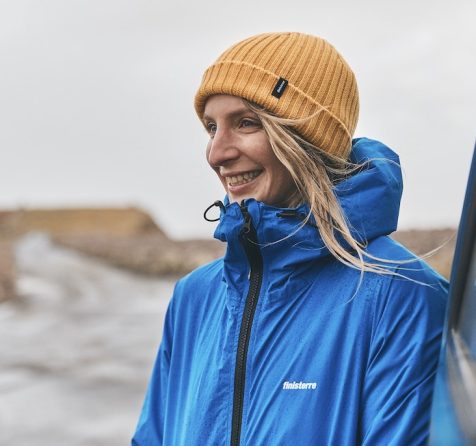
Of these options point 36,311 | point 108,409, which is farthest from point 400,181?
point 36,311

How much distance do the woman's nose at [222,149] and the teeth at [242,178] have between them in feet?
0.16

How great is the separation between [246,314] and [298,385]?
25 cm

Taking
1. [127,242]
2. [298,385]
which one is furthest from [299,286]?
[127,242]

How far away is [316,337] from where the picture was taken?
2.22m

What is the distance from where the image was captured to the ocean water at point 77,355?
7238 mm

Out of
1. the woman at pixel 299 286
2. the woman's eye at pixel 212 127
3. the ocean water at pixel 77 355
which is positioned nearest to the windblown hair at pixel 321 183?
the woman at pixel 299 286

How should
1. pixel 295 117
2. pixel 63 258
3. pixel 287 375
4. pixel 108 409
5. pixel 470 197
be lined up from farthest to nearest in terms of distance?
pixel 63 258 < pixel 108 409 < pixel 295 117 < pixel 287 375 < pixel 470 197

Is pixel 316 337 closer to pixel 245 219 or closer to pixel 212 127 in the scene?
pixel 245 219

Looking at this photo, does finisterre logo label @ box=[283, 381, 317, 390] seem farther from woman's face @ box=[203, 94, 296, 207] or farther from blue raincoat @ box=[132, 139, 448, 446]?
woman's face @ box=[203, 94, 296, 207]

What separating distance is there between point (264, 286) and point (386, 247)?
0.33 meters

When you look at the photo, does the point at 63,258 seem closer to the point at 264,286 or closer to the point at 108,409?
the point at 108,409

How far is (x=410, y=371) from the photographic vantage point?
207 cm

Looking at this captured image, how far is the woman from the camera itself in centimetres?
212

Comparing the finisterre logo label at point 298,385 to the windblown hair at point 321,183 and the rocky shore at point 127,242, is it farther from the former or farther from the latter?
the rocky shore at point 127,242
